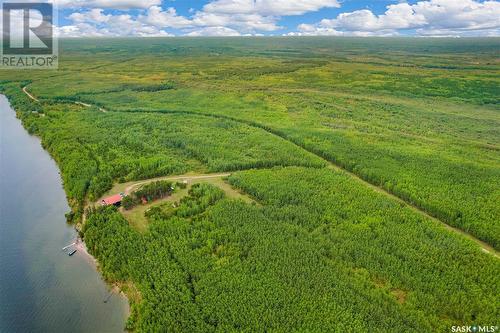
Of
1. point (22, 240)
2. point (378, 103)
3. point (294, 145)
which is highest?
point (378, 103)

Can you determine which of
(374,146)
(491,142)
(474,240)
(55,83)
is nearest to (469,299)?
(474,240)

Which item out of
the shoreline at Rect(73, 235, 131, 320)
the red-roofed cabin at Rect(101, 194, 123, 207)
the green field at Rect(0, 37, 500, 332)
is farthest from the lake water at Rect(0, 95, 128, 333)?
the red-roofed cabin at Rect(101, 194, 123, 207)

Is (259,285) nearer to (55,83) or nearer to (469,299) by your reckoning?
(469,299)

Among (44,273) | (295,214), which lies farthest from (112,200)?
(295,214)

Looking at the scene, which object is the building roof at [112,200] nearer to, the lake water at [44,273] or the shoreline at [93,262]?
the lake water at [44,273]

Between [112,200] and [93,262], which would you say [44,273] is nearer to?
[93,262]

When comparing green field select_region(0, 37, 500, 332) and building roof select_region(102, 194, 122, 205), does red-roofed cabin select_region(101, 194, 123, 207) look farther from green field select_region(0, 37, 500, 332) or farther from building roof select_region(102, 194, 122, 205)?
green field select_region(0, 37, 500, 332)

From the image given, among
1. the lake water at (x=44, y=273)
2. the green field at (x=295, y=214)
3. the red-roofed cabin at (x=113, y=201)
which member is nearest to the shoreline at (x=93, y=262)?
the lake water at (x=44, y=273)
